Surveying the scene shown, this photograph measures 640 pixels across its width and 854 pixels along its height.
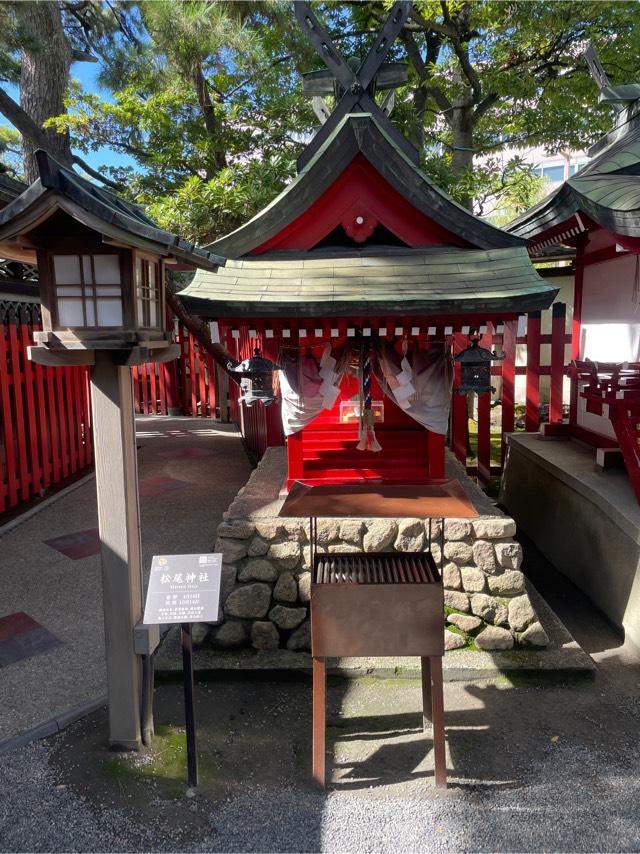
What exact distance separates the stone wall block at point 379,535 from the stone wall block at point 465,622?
36.1 inches

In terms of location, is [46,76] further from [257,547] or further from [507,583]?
[507,583]

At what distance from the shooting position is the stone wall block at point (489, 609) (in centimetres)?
587

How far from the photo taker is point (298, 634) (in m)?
5.91

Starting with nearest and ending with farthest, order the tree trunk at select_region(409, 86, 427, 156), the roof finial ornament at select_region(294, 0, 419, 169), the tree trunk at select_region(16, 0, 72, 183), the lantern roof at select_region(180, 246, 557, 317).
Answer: the lantern roof at select_region(180, 246, 557, 317) < the roof finial ornament at select_region(294, 0, 419, 169) < the tree trunk at select_region(16, 0, 72, 183) < the tree trunk at select_region(409, 86, 427, 156)

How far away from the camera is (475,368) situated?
579 cm

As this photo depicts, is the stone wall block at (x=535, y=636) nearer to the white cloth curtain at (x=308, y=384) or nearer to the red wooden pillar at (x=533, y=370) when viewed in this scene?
the white cloth curtain at (x=308, y=384)

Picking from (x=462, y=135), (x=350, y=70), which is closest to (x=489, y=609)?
(x=350, y=70)

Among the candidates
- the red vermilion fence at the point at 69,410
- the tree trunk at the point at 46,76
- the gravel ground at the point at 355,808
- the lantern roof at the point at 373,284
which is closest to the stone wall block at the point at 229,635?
the gravel ground at the point at 355,808

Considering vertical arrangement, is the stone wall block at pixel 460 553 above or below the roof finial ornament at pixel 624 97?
below

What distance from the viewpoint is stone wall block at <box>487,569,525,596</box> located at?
588 centimetres

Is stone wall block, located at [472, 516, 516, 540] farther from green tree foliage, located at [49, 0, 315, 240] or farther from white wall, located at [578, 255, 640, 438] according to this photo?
green tree foliage, located at [49, 0, 315, 240]

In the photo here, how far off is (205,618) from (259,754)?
126 centimetres

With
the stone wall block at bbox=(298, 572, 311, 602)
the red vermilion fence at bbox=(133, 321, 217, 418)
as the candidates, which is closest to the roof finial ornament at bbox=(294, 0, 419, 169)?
the stone wall block at bbox=(298, 572, 311, 602)

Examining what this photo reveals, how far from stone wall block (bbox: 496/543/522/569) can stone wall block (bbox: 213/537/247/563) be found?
243 cm
